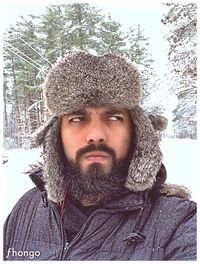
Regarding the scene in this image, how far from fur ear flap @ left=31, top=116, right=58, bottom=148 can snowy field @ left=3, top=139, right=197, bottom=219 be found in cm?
3

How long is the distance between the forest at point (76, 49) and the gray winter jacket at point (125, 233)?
17cm

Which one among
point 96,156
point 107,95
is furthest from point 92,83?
point 96,156

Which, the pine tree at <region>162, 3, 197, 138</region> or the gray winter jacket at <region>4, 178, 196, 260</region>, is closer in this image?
the gray winter jacket at <region>4, 178, 196, 260</region>

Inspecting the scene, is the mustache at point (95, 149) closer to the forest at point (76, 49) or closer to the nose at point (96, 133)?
the nose at point (96, 133)

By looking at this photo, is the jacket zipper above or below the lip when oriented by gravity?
below

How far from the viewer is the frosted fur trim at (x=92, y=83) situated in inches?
27.6

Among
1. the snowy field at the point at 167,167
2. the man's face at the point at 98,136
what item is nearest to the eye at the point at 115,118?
the man's face at the point at 98,136

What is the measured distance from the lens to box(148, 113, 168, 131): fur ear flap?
0.77 meters

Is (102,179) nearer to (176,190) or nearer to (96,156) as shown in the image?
(96,156)


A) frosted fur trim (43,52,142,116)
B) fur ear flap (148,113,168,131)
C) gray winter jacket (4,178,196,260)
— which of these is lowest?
gray winter jacket (4,178,196,260)

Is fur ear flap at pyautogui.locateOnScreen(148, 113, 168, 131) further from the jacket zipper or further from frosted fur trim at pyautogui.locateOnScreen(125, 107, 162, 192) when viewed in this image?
the jacket zipper

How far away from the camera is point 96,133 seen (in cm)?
71

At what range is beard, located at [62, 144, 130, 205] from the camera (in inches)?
29.2

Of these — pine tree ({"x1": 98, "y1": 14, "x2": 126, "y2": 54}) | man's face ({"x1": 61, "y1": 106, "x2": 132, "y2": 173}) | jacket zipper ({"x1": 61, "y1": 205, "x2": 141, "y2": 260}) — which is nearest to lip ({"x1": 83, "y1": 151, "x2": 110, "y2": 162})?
man's face ({"x1": 61, "y1": 106, "x2": 132, "y2": 173})
